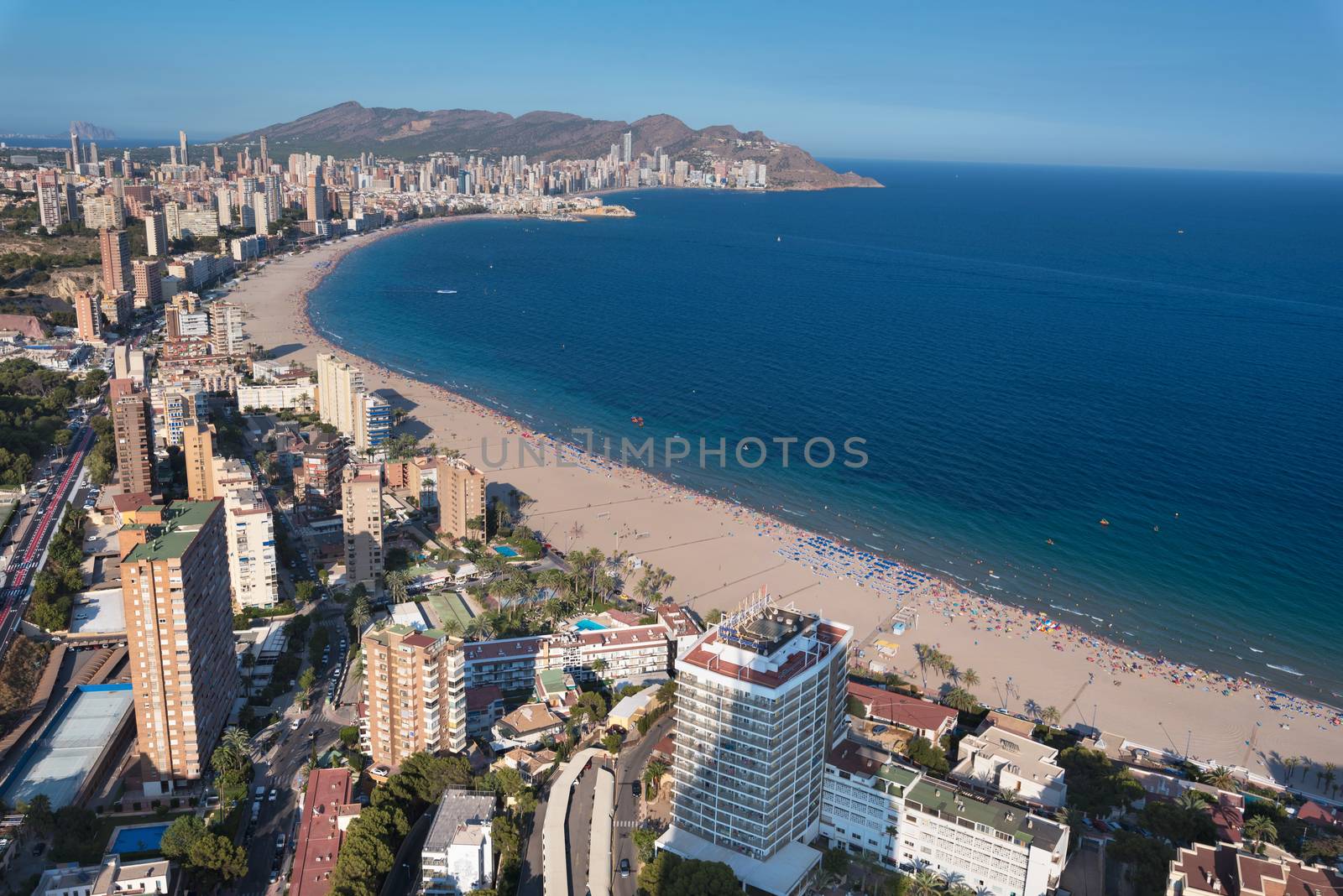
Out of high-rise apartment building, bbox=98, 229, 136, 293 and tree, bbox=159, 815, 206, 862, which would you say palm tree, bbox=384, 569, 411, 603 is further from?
high-rise apartment building, bbox=98, 229, 136, 293

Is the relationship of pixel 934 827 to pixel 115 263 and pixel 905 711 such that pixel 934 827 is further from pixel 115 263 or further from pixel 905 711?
pixel 115 263

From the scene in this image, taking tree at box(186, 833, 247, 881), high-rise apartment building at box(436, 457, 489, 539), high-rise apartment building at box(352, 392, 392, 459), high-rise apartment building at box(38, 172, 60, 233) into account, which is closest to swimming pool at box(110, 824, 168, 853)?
tree at box(186, 833, 247, 881)

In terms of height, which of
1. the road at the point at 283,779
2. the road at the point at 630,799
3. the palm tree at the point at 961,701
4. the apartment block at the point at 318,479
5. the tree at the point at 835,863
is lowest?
the road at the point at 283,779

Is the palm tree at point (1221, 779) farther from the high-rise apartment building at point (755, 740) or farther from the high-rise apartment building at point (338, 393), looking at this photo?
the high-rise apartment building at point (338, 393)

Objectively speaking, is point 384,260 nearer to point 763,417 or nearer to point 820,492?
point 763,417

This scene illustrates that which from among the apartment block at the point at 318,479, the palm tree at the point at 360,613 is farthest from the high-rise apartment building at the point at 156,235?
the palm tree at the point at 360,613

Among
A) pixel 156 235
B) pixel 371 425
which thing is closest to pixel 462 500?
pixel 371 425

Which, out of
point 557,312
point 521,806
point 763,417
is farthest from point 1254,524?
point 557,312
